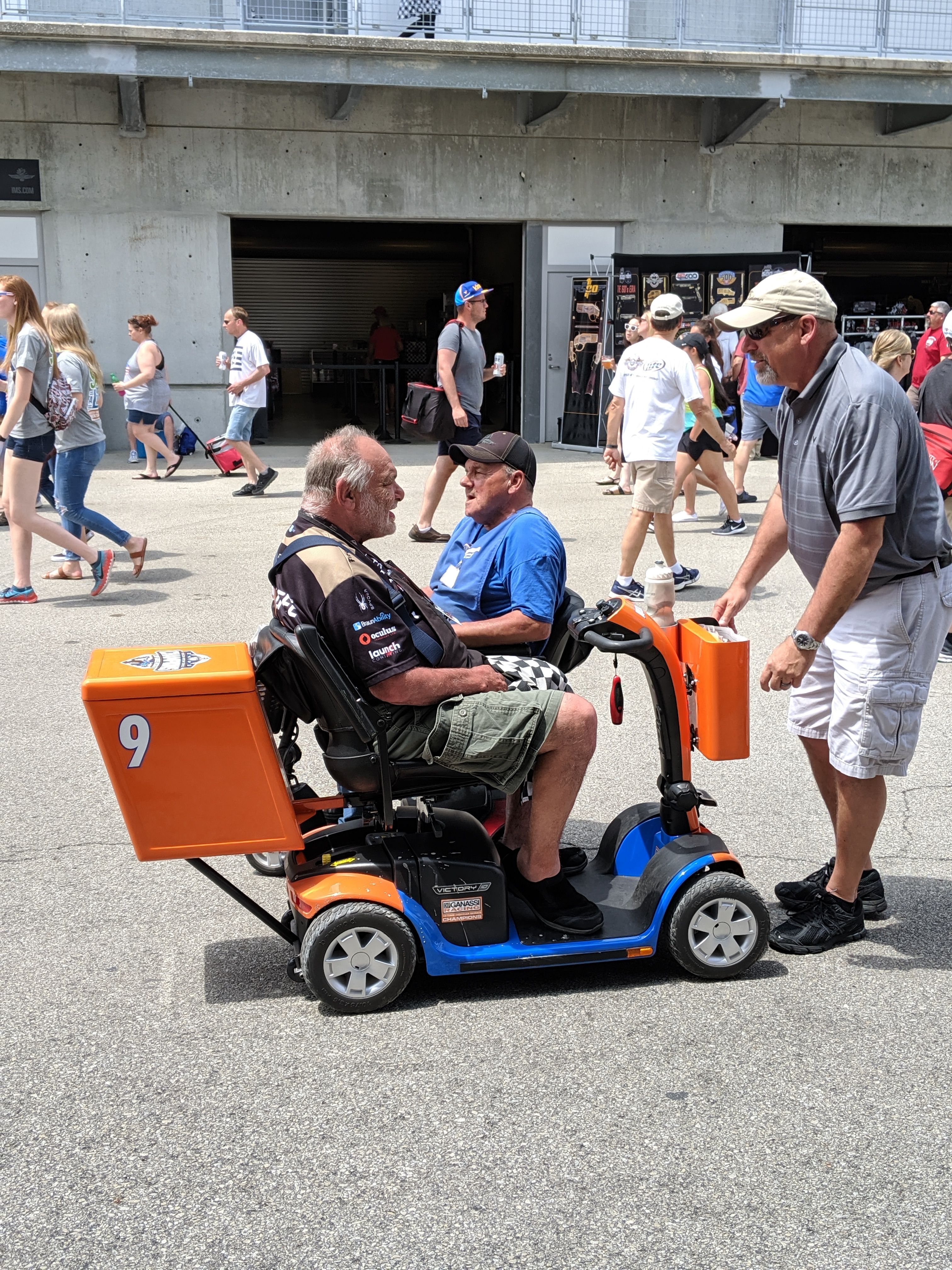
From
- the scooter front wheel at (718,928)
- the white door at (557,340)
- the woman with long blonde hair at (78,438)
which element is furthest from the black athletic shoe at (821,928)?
the white door at (557,340)

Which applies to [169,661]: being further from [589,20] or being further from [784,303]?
[589,20]

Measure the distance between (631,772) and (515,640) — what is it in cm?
151

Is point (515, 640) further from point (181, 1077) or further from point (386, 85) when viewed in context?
point (386, 85)

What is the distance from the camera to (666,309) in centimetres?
849

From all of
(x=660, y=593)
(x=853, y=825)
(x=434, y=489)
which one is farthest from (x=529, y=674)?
(x=434, y=489)

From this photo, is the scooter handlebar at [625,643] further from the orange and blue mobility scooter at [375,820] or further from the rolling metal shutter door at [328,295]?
the rolling metal shutter door at [328,295]

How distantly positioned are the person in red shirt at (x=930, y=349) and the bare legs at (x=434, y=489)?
Result: 4.38 meters

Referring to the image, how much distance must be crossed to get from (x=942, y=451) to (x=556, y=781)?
4.04m

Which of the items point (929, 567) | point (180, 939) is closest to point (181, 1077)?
point (180, 939)

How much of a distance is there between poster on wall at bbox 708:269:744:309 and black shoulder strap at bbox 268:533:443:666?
13.8 meters

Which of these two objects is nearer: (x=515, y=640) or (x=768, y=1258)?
(x=768, y=1258)

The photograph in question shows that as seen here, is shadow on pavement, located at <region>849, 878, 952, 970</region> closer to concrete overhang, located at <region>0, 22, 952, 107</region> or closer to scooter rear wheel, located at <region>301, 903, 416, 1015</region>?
scooter rear wheel, located at <region>301, 903, 416, 1015</region>

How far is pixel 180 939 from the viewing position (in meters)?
3.78

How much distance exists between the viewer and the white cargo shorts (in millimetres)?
3443
